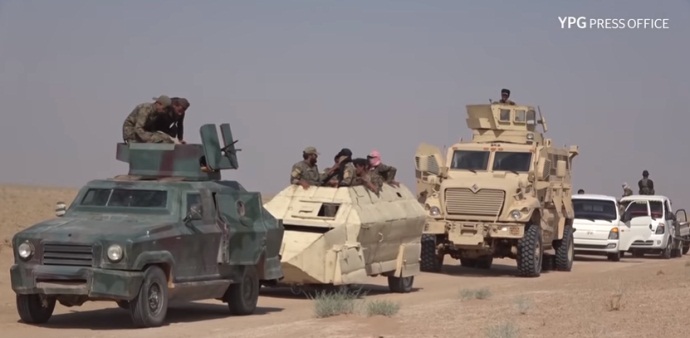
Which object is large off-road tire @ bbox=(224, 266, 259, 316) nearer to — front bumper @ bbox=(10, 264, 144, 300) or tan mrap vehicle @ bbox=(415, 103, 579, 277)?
front bumper @ bbox=(10, 264, 144, 300)

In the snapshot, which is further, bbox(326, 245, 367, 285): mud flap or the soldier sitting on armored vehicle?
the soldier sitting on armored vehicle

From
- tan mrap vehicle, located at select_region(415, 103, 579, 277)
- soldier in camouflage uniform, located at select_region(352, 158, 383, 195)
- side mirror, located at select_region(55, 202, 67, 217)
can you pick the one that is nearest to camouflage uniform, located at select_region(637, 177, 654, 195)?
tan mrap vehicle, located at select_region(415, 103, 579, 277)

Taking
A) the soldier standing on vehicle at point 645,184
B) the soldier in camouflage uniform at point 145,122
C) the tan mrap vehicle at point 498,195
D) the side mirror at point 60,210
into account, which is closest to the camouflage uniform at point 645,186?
the soldier standing on vehicle at point 645,184

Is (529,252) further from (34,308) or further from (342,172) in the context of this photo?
(34,308)

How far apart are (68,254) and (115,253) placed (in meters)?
0.56

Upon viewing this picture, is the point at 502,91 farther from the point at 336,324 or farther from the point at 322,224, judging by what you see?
the point at 336,324

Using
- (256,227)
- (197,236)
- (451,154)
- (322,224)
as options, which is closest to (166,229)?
(197,236)

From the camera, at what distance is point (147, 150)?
17234 mm

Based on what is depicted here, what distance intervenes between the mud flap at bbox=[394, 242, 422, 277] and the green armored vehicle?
11.9 feet

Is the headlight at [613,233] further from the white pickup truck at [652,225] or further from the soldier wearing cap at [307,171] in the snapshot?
the soldier wearing cap at [307,171]

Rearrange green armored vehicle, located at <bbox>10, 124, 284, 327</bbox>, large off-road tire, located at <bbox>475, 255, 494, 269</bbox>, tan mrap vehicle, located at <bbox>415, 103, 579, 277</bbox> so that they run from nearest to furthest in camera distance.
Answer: green armored vehicle, located at <bbox>10, 124, 284, 327</bbox>, tan mrap vehicle, located at <bbox>415, 103, 579, 277</bbox>, large off-road tire, located at <bbox>475, 255, 494, 269</bbox>

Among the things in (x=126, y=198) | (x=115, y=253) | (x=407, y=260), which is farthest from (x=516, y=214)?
(x=115, y=253)

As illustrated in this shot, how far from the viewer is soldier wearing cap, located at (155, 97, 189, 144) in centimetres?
1788

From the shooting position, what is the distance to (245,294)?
17875 millimetres
